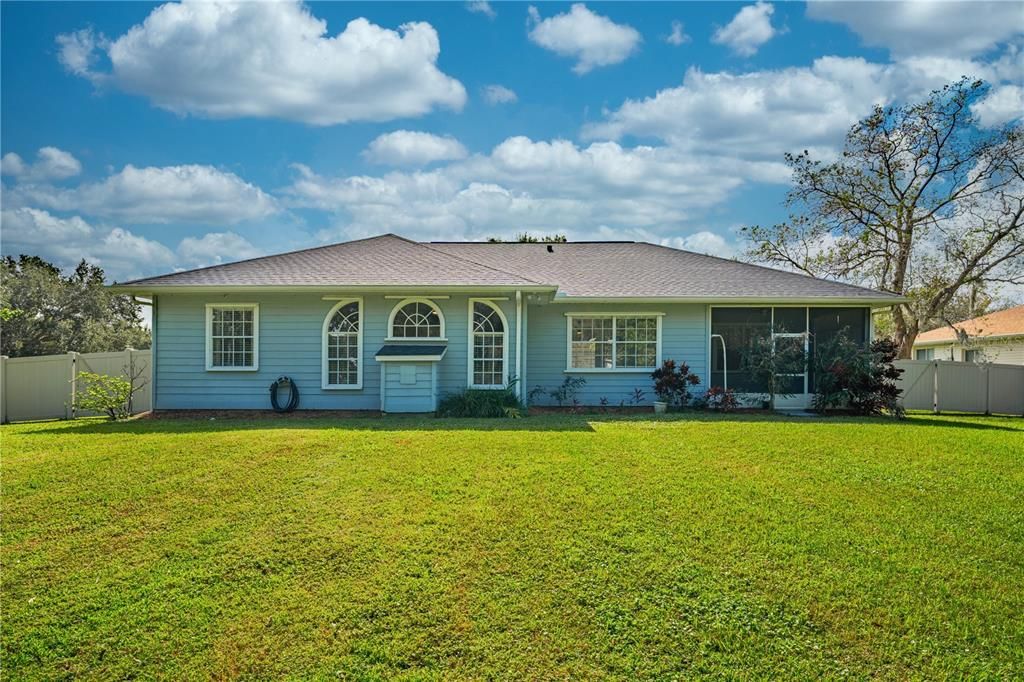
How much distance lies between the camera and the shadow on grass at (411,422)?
34.3ft

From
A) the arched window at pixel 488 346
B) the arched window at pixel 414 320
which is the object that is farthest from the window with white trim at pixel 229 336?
the arched window at pixel 488 346

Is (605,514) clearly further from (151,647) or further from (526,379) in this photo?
(526,379)

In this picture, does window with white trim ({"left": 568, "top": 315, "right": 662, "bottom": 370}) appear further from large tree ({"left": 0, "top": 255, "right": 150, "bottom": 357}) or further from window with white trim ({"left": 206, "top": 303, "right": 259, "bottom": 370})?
large tree ({"left": 0, "top": 255, "right": 150, "bottom": 357})

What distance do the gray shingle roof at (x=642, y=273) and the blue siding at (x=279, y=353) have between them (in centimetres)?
304

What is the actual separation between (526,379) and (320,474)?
24.5 ft

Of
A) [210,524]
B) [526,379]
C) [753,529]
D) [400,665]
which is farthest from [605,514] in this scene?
[526,379]

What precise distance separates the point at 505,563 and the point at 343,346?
353 inches

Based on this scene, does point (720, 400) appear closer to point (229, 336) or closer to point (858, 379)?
point (858, 379)

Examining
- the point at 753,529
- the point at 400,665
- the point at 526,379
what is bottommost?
the point at 400,665

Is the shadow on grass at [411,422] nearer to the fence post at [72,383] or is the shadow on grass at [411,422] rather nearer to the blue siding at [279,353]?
the blue siding at [279,353]

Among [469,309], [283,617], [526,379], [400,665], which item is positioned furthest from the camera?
[526,379]

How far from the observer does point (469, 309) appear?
43.8 ft

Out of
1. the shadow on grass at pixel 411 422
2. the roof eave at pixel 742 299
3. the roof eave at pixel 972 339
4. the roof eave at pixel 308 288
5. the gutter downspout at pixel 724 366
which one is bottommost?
the shadow on grass at pixel 411 422

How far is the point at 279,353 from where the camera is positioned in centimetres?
1355
